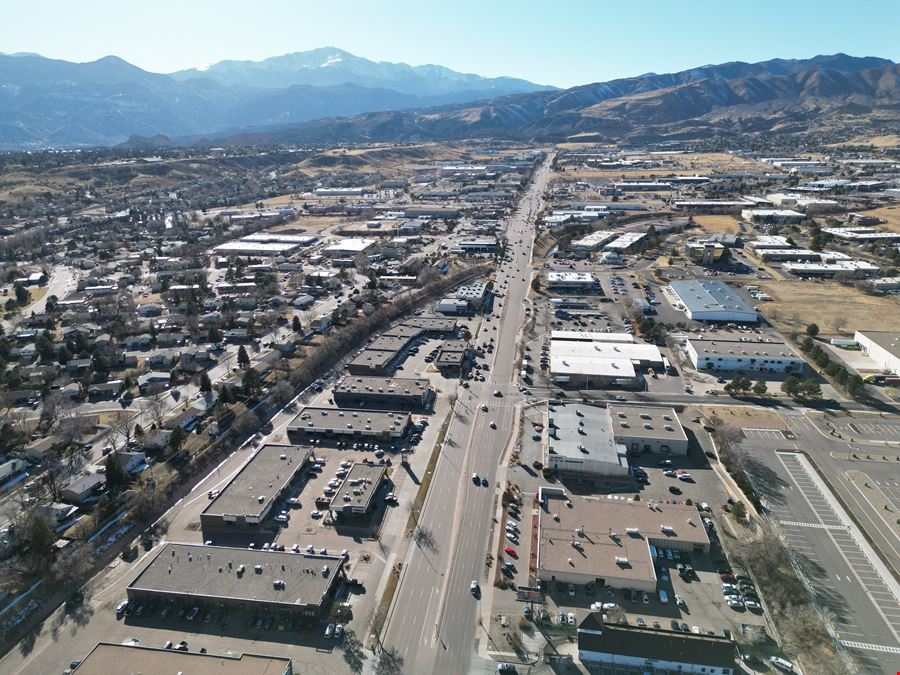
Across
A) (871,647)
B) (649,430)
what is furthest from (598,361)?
(871,647)

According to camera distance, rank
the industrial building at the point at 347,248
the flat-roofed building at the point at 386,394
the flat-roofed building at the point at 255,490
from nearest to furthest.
→ the flat-roofed building at the point at 255,490 < the flat-roofed building at the point at 386,394 < the industrial building at the point at 347,248

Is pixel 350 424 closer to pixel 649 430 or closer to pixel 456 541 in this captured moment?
pixel 456 541

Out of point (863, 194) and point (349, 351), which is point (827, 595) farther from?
point (863, 194)

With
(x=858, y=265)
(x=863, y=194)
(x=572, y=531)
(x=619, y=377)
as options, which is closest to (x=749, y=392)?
(x=619, y=377)

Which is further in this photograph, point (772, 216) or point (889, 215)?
point (772, 216)

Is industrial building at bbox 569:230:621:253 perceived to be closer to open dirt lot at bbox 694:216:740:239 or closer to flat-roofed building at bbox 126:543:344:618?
open dirt lot at bbox 694:216:740:239

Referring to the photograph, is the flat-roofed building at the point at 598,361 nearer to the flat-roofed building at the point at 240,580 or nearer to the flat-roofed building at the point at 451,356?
the flat-roofed building at the point at 451,356

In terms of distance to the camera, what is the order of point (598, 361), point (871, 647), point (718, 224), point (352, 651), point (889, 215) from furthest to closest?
point (718, 224), point (889, 215), point (598, 361), point (352, 651), point (871, 647)

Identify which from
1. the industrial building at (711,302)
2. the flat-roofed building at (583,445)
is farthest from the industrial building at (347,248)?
the flat-roofed building at (583,445)
